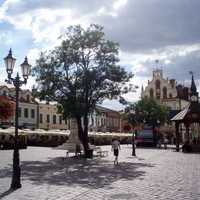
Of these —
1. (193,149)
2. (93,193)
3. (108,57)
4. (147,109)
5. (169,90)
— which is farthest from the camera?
(169,90)

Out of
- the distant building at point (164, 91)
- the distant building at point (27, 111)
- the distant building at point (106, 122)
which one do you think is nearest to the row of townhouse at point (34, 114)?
the distant building at point (27, 111)

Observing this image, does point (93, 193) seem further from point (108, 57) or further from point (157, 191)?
point (108, 57)

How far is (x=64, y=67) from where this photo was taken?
34.9 meters

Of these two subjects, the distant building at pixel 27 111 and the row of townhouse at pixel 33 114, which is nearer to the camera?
the row of townhouse at pixel 33 114

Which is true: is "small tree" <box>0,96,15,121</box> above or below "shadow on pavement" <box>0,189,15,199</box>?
above

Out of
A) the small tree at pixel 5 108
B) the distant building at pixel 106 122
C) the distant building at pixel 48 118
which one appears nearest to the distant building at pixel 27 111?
the distant building at pixel 48 118

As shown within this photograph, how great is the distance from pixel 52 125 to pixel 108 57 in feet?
197

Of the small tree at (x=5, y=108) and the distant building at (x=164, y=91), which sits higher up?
the distant building at (x=164, y=91)

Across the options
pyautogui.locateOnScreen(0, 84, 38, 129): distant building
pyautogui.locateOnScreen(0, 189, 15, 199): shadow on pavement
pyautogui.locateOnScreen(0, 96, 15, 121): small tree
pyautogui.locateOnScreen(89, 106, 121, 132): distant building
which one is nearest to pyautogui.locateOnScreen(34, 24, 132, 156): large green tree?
pyautogui.locateOnScreen(0, 189, 15, 199): shadow on pavement

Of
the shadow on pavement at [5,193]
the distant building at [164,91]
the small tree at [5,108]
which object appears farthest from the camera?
the distant building at [164,91]

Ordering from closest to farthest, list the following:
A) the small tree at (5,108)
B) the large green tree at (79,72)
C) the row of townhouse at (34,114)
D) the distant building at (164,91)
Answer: the large green tree at (79,72) < the small tree at (5,108) < the row of townhouse at (34,114) < the distant building at (164,91)

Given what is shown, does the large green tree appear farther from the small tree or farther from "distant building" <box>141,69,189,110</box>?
"distant building" <box>141,69,189,110</box>

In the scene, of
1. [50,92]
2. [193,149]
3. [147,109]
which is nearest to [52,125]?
[147,109]

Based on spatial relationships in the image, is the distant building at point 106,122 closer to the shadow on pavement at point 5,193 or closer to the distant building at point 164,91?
the distant building at point 164,91
